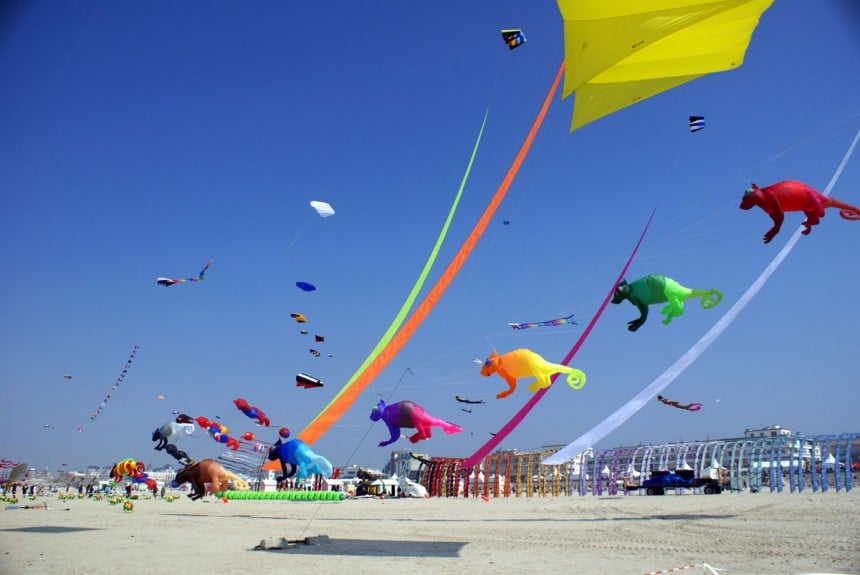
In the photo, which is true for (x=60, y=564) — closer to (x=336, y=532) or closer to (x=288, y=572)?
(x=288, y=572)

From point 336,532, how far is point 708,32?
38.8 ft

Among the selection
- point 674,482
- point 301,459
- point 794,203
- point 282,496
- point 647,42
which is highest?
point 647,42

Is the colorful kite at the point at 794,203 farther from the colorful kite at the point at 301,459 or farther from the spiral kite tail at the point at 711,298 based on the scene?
the colorful kite at the point at 301,459

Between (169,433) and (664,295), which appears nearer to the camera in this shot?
(664,295)

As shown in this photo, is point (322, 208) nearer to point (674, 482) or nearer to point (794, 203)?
point (794, 203)

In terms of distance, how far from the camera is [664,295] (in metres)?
8.84

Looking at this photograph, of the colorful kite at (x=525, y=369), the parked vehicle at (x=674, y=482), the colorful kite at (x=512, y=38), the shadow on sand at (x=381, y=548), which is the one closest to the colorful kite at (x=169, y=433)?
the shadow on sand at (x=381, y=548)

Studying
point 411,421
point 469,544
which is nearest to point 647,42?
point 411,421

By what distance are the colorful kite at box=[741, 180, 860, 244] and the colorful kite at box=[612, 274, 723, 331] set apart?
122 centimetres

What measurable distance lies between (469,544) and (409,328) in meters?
4.41

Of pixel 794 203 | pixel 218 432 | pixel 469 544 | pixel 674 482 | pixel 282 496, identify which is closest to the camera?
pixel 794 203

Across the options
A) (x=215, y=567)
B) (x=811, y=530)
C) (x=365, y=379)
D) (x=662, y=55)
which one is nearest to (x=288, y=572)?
(x=215, y=567)

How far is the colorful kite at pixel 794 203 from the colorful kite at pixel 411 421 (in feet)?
18.5

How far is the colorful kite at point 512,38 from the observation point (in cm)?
896
